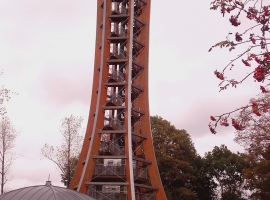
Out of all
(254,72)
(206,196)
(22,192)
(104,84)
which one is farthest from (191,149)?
(254,72)

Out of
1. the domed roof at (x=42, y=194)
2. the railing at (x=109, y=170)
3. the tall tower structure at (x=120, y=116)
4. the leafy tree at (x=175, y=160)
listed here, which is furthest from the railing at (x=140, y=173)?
the domed roof at (x=42, y=194)

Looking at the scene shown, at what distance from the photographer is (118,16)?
1179 inches

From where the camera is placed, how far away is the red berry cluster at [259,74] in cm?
431

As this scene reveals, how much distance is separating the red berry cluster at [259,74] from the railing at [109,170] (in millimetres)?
22913

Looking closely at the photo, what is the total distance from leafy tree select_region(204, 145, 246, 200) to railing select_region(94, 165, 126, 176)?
65.8 feet

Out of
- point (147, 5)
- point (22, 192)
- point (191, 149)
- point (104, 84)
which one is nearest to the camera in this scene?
point (22, 192)

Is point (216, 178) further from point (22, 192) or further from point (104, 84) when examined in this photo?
point (22, 192)

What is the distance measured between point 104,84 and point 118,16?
5.14 metres

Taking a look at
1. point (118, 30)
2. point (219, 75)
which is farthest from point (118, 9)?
point (219, 75)

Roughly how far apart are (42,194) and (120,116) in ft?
55.2

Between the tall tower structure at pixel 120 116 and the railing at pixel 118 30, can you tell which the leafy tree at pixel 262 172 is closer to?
the tall tower structure at pixel 120 116

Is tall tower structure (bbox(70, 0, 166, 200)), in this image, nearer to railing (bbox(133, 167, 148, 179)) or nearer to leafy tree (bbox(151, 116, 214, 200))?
railing (bbox(133, 167, 148, 179))

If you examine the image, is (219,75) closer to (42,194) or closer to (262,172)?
(42,194)

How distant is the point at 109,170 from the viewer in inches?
1057
